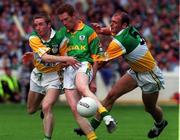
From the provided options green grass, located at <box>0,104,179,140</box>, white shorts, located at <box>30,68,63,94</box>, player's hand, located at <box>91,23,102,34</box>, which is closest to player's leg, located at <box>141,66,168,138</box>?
green grass, located at <box>0,104,179,140</box>

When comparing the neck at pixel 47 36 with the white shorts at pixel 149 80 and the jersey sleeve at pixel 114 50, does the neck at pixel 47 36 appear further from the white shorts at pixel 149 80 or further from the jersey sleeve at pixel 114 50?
the white shorts at pixel 149 80

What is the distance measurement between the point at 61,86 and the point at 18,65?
13.4 metres

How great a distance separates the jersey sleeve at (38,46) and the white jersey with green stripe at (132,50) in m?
1.05

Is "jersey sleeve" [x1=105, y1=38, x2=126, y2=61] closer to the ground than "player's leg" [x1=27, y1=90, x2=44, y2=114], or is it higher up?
higher up

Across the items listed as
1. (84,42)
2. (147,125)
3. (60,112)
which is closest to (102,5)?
(60,112)

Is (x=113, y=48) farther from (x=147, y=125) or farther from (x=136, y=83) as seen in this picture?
(x=147, y=125)

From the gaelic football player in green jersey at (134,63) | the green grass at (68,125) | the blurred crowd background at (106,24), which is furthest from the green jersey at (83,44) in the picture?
the blurred crowd background at (106,24)

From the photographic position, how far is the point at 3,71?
25.7 metres

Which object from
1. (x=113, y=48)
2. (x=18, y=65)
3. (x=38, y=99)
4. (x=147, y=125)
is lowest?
(x=18, y=65)

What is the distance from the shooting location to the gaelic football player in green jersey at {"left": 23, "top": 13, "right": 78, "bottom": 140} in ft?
40.8

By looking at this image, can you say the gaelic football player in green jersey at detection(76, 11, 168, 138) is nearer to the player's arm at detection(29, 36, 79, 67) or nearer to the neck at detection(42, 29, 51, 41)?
the player's arm at detection(29, 36, 79, 67)

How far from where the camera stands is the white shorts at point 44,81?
1304 centimetres

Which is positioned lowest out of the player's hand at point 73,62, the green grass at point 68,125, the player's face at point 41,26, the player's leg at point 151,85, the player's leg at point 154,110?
the green grass at point 68,125

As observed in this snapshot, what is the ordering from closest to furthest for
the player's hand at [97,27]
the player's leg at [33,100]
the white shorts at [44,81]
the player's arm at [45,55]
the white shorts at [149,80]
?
the player's arm at [45,55] < the white shorts at [44,81] < the player's hand at [97,27] < the white shorts at [149,80] < the player's leg at [33,100]
